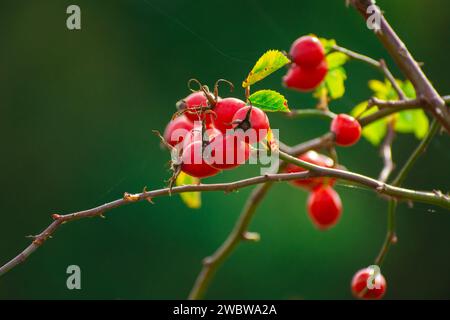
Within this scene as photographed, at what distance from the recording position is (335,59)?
102 cm

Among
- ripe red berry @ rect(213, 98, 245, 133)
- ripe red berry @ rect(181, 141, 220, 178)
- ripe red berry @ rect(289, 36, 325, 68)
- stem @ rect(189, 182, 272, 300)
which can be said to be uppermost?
ripe red berry @ rect(289, 36, 325, 68)

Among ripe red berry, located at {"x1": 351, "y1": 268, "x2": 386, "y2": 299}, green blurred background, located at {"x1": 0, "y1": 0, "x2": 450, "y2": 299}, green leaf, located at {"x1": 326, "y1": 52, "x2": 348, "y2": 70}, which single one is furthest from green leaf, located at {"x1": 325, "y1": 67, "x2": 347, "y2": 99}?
green blurred background, located at {"x1": 0, "y1": 0, "x2": 450, "y2": 299}

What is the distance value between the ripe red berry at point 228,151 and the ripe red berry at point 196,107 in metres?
0.03

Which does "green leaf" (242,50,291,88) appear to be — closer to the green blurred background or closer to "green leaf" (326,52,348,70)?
"green leaf" (326,52,348,70)

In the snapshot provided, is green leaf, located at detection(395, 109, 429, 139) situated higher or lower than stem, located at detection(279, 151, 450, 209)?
higher

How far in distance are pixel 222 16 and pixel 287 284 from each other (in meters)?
1.07

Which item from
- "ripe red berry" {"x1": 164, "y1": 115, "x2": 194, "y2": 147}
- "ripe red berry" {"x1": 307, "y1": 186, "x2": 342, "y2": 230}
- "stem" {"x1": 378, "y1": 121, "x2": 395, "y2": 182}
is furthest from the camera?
"ripe red berry" {"x1": 307, "y1": 186, "x2": 342, "y2": 230}

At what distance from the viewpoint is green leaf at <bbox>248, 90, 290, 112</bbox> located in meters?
0.63

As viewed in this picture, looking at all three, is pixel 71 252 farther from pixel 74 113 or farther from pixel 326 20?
pixel 326 20

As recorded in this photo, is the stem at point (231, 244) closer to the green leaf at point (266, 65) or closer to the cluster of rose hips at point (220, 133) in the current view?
the cluster of rose hips at point (220, 133)

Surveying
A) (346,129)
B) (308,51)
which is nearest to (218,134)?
(346,129)

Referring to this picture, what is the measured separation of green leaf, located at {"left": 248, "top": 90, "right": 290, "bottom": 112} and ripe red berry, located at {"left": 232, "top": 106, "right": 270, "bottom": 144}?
0.02 meters

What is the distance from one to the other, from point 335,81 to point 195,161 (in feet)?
1.52

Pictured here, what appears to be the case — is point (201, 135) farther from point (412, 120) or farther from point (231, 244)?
point (412, 120)
